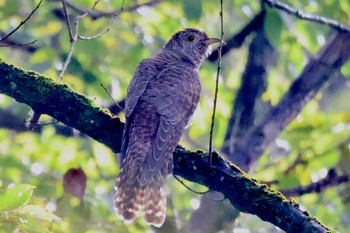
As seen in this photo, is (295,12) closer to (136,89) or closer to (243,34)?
(136,89)

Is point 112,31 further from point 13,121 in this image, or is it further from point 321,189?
point 321,189

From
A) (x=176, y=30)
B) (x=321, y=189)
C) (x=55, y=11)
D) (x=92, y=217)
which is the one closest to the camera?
(x=92, y=217)

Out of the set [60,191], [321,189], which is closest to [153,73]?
[60,191]

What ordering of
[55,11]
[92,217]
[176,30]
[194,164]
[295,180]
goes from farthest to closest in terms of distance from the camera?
[176,30] < [55,11] < [295,180] < [92,217] < [194,164]

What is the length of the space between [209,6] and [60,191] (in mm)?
2489

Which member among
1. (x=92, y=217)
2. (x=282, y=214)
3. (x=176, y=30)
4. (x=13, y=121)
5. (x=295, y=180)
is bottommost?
(x=282, y=214)

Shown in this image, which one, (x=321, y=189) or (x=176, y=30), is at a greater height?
(x=176, y=30)

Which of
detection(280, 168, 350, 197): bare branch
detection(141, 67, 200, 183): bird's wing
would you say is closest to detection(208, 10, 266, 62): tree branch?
detection(141, 67, 200, 183): bird's wing

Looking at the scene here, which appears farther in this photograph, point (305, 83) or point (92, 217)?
point (305, 83)

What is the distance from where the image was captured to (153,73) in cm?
556

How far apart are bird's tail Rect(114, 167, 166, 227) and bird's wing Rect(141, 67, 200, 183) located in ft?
0.19

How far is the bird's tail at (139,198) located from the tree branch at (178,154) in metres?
0.29

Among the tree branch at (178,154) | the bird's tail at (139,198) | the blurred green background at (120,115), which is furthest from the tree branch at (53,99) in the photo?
the blurred green background at (120,115)

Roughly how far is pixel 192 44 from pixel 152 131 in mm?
1758
